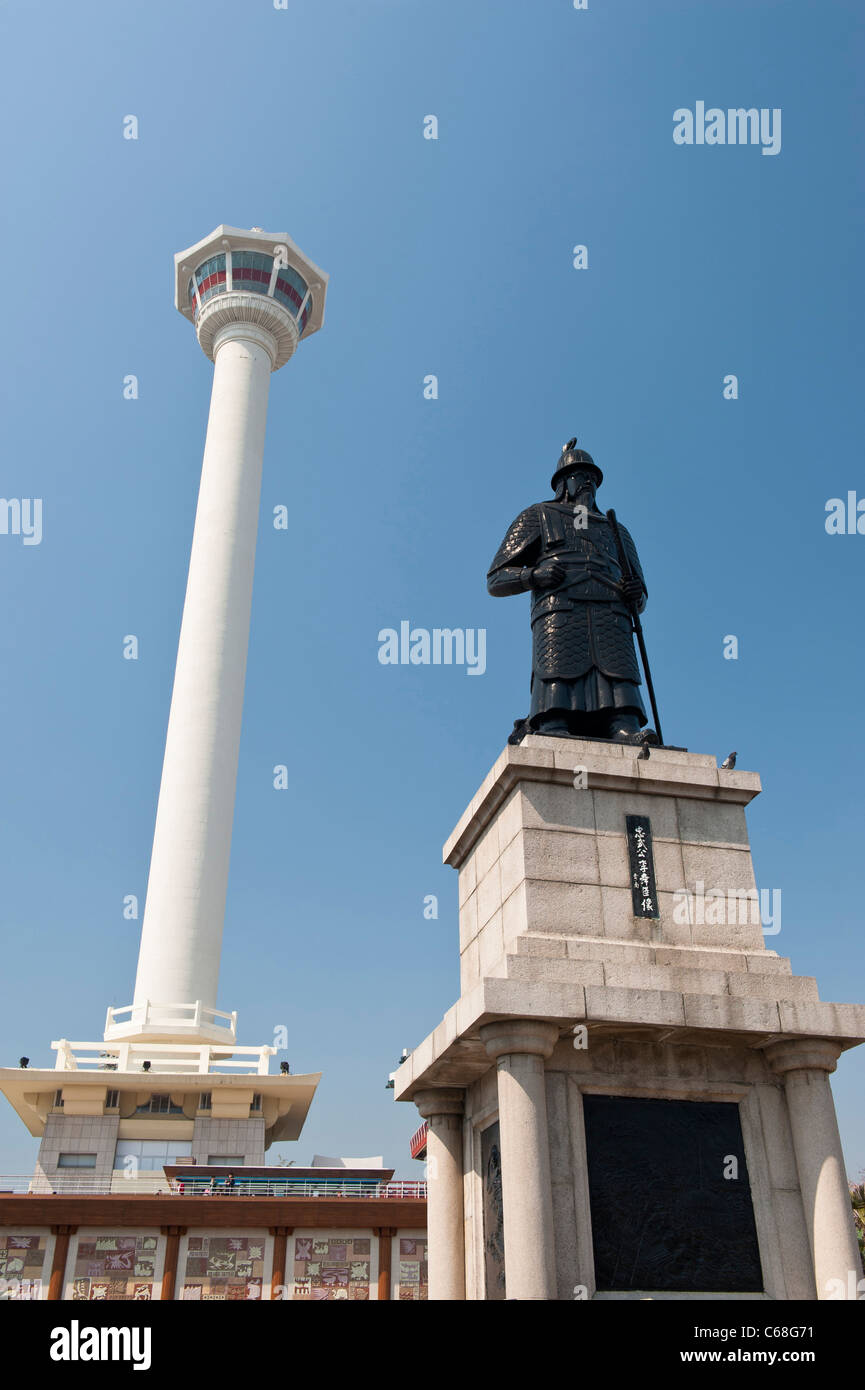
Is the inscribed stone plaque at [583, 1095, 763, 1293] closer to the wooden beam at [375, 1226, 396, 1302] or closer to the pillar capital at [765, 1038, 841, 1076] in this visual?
the pillar capital at [765, 1038, 841, 1076]

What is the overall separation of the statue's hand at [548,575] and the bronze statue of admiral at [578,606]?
12mm

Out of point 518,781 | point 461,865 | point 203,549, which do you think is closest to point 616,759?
point 518,781

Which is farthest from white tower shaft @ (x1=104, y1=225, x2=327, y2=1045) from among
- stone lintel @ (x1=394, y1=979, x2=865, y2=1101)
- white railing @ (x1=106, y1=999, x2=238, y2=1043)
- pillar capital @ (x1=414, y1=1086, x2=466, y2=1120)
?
stone lintel @ (x1=394, y1=979, x2=865, y2=1101)

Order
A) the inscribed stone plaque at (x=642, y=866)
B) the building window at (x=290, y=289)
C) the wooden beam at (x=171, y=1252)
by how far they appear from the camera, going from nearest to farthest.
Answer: the inscribed stone plaque at (x=642, y=866) < the wooden beam at (x=171, y=1252) < the building window at (x=290, y=289)

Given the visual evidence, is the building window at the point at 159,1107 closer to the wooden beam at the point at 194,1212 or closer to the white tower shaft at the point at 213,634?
the white tower shaft at the point at 213,634

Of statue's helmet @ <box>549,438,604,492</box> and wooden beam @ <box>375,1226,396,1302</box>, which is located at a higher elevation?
statue's helmet @ <box>549,438,604,492</box>

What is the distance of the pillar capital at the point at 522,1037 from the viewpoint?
832 cm

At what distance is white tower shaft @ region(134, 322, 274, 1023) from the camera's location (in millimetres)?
40750

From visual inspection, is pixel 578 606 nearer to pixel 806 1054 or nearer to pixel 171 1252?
pixel 806 1054

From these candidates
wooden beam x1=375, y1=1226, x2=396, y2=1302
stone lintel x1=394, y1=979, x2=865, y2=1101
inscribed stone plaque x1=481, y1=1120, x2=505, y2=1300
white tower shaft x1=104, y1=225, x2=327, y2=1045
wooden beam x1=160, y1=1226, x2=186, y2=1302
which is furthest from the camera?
white tower shaft x1=104, y1=225, x2=327, y2=1045

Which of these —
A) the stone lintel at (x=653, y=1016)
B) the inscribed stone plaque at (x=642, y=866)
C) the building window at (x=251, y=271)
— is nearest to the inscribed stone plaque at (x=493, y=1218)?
the stone lintel at (x=653, y=1016)

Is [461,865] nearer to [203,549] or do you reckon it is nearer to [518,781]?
[518,781]

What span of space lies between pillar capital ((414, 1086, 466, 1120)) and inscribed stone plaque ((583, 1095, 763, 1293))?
2109 mm

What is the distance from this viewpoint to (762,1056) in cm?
920
